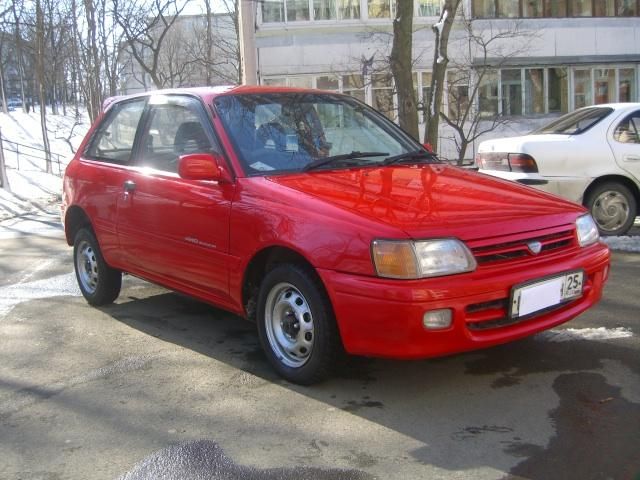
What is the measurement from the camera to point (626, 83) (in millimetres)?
24703

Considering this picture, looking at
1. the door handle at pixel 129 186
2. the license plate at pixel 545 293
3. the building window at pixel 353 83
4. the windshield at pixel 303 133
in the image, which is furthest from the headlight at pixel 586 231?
the building window at pixel 353 83

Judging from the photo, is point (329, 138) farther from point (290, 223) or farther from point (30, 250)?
point (30, 250)

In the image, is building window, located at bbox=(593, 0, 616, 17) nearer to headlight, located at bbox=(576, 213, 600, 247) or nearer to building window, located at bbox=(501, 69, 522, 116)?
building window, located at bbox=(501, 69, 522, 116)

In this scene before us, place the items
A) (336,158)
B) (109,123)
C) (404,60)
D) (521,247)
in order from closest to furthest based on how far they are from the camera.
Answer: (521,247) → (336,158) → (109,123) → (404,60)

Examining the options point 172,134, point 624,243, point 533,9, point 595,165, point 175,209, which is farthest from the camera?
point 533,9

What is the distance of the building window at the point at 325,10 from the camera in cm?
2264

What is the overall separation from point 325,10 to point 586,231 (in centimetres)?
2014

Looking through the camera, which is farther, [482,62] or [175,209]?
[482,62]

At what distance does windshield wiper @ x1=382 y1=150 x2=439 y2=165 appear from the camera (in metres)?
4.57

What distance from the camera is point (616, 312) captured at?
201 inches

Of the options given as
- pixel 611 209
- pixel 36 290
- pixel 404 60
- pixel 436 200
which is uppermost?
pixel 404 60

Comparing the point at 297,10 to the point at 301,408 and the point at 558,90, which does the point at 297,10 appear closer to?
the point at 558,90

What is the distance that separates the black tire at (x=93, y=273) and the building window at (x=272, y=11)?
1809 cm

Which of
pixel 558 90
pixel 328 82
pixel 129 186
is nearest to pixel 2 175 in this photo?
pixel 328 82
